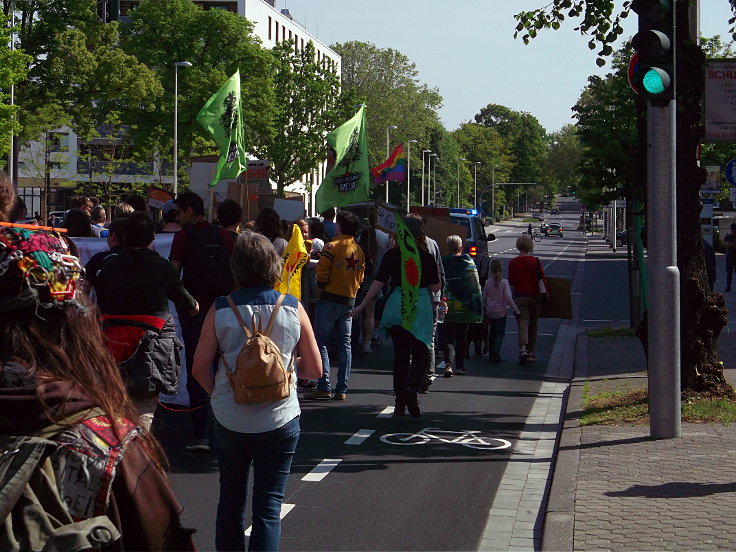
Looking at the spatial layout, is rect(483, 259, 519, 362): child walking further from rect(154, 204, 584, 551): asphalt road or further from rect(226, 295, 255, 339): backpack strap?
rect(226, 295, 255, 339): backpack strap

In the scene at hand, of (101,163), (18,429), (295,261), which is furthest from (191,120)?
(18,429)

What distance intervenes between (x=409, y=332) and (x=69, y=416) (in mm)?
8167

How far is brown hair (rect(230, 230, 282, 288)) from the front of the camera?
5188 millimetres

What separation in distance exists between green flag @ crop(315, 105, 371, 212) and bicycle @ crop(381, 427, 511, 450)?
5.44 metres

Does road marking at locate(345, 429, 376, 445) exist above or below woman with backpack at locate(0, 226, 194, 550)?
below

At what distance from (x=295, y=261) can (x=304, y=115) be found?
61.9 meters

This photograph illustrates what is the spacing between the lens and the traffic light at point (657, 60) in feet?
28.5

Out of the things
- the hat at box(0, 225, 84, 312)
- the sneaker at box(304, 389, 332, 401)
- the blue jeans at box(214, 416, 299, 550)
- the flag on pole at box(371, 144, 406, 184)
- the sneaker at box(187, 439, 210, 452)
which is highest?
the flag on pole at box(371, 144, 406, 184)

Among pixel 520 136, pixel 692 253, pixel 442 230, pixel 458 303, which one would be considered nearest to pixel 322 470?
pixel 692 253

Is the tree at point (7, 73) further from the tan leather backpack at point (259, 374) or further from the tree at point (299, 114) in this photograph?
the tree at point (299, 114)

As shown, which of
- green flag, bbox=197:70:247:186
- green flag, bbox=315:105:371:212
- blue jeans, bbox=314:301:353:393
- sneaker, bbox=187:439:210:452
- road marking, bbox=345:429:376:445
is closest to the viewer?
sneaker, bbox=187:439:210:452

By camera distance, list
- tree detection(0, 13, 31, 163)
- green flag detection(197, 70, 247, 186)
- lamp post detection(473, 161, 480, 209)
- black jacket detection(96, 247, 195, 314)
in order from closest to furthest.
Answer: black jacket detection(96, 247, 195, 314) < green flag detection(197, 70, 247, 186) < tree detection(0, 13, 31, 163) < lamp post detection(473, 161, 480, 209)

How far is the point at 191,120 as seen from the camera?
188ft

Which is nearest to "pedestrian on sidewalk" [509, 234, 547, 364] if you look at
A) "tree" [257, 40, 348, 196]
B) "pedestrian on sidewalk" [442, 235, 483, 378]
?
"pedestrian on sidewalk" [442, 235, 483, 378]
